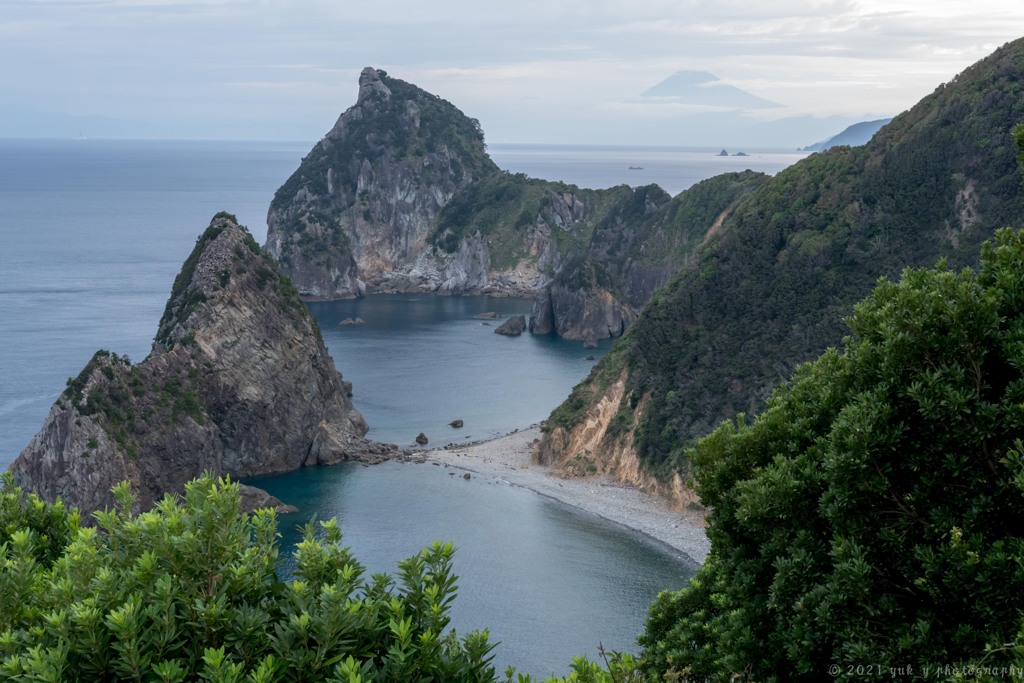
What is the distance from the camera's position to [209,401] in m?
78.8

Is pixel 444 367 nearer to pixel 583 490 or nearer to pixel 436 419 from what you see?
pixel 436 419

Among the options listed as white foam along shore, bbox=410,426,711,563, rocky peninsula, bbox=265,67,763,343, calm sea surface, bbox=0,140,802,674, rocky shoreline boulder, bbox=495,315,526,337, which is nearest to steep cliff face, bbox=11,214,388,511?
calm sea surface, bbox=0,140,802,674

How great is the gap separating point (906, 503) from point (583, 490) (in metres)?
59.7

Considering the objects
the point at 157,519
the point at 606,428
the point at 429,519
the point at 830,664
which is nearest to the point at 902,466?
the point at 830,664

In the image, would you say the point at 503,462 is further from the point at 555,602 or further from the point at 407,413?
the point at 555,602

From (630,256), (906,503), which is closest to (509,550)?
(906,503)

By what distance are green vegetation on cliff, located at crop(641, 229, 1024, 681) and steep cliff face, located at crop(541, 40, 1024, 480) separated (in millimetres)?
53406

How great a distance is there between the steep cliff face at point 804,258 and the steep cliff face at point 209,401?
21190 millimetres

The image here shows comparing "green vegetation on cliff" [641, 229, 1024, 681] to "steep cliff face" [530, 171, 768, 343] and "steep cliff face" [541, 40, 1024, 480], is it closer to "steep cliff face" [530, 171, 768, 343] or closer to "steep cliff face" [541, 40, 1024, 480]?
"steep cliff face" [541, 40, 1024, 480]

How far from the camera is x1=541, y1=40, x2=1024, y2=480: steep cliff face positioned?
74.0 m

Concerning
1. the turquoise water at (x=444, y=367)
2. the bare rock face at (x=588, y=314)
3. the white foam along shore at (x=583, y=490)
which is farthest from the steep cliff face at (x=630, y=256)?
the white foam along shore at (x=583, y=490)

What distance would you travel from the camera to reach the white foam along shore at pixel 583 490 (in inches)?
2613

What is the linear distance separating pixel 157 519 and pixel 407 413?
88167 millimetres

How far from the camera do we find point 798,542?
18953mm
